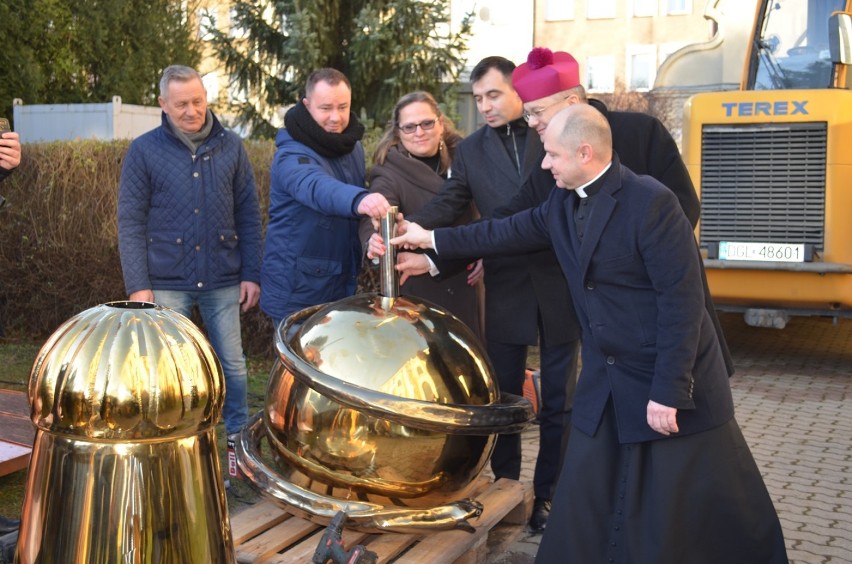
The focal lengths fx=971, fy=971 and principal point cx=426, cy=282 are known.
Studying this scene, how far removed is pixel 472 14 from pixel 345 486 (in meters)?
11.0

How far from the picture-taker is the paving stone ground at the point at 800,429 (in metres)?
4.59

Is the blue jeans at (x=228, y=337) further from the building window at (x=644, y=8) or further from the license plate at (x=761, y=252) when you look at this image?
the building window at (x=644, y=8)

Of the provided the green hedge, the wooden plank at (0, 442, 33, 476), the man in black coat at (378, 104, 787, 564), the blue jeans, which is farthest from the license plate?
the wooden plank at (0, 442, 33, 476)

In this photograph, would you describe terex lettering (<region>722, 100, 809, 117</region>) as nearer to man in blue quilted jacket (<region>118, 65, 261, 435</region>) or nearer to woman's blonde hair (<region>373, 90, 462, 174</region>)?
woman's blonde hair (<region>373, 90, 462, 174</region>)

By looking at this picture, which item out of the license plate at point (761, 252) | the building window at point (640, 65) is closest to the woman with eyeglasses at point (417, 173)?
the license plate at point (761, 252)

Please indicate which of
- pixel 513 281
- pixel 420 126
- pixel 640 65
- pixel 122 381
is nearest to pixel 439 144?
pixel 420 126

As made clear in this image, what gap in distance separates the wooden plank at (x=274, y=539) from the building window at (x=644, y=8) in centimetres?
3188

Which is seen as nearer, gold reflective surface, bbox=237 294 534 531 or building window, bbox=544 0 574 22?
gold reflective surface, bbox=237 294 534 531

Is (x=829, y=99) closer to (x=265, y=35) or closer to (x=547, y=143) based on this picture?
(x=547, y=143)

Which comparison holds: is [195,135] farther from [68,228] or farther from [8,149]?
[68,228]

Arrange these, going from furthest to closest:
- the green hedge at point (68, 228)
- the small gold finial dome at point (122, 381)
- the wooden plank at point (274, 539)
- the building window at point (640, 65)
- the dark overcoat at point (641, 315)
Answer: the building window at point (640, 65), the green hedge at point (68, 228), the wooden plank at point (274, 539), the dark overcoat at point (641, 315), the small gold finial dome at point (122, 381)

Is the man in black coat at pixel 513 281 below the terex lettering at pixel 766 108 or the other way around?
below

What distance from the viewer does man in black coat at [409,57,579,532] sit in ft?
14.3

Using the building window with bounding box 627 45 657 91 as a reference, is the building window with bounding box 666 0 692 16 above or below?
above
